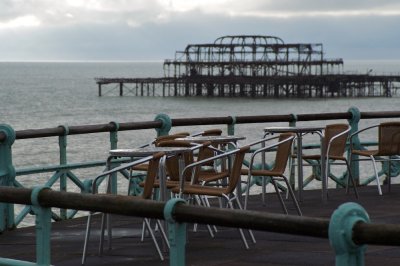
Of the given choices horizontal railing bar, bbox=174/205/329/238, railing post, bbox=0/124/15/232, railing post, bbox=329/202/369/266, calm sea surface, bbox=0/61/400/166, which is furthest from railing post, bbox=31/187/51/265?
calm sea surface, bbox=0/61/400/166

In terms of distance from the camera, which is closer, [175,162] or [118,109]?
[175,162]

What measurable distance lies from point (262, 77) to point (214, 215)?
132 metres

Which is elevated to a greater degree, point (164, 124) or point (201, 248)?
point (164, 124)

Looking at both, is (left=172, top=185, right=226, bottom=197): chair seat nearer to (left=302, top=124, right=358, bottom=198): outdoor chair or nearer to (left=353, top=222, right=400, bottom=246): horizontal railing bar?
(left=302, top=124, right=358, bottom=198): outdoor chair

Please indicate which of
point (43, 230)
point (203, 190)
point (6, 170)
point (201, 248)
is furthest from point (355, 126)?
point (43, 230)

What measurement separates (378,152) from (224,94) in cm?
12969

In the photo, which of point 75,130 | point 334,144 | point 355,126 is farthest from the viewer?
point 355,126

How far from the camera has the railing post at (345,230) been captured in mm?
3848

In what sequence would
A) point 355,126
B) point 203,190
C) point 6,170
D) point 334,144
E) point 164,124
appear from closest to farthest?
1. point 203,190
2. point 6,170
3. point 334,144
4. point 164,124
5. point 355,126

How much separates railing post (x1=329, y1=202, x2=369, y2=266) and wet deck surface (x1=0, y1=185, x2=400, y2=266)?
315cm

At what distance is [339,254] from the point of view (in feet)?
12.8

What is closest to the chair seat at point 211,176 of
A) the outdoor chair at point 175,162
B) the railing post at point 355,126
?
the outdoor chair at point 175,162

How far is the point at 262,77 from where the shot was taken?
5369 inches

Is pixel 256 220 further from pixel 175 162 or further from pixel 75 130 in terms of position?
pixel 75 130
